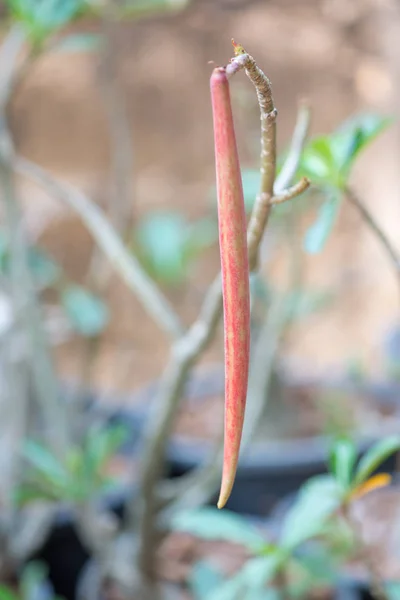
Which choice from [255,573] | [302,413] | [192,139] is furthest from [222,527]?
[192,139]

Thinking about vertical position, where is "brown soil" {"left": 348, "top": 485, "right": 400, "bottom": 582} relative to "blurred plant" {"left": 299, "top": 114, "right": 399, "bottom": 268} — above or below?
below

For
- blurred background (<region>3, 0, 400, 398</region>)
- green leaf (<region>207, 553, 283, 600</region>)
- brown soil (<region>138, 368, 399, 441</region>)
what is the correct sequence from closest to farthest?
green leaf (<region>207, 553, 283, 600</region>) → brown soil (<region>138, 368, 399, 441</region>) → blurred background (<region>3, 0, 400, 398</region>)

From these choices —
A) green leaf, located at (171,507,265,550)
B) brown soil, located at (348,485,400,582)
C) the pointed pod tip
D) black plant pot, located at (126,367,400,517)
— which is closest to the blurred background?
black plant pot, located at (126,367,400,517)

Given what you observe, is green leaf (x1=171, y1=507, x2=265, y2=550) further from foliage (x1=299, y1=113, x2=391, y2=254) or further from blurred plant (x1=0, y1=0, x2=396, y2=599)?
foliage (x1=299, y1=113, x2=391, y2=254)

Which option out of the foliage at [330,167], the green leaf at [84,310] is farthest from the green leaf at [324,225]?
the green leaf at [84,310]

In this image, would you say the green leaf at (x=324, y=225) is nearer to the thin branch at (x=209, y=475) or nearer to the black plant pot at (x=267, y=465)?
the thin branch at (x=209, y=475)

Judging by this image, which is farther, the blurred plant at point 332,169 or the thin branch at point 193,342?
the blurred plant at point 332,169
